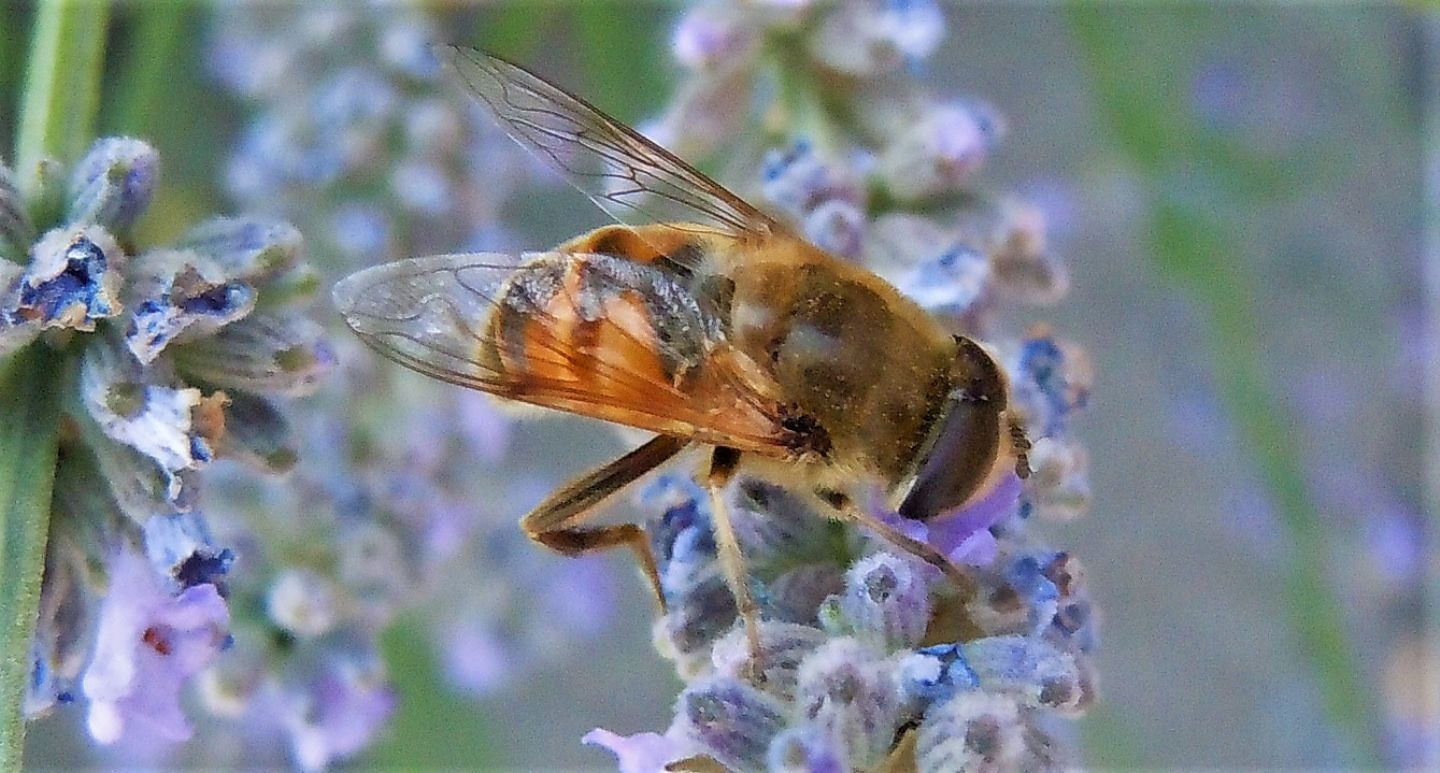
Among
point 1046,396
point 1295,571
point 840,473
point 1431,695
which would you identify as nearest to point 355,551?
point 840,473

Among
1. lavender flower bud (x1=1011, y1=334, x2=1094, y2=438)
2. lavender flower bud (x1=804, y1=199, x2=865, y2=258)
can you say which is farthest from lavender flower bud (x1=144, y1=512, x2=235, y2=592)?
lavender flower bud (x1=1011, y1=334, x2=1094, y2=438)

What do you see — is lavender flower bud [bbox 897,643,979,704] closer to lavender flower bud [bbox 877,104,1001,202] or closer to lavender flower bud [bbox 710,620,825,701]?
lavender flower bud [bbox 710,620,825,701]

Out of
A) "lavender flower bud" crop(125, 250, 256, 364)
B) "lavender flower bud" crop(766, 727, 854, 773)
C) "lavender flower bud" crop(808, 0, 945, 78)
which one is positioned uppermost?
"lavender flower bud" crop(808, 0, 945, 78)

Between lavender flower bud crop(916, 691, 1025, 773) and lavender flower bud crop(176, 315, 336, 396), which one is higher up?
lavender flower bud crop(176, 315, 336, 396)

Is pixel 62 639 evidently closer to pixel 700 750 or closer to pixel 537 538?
pixel 537 538

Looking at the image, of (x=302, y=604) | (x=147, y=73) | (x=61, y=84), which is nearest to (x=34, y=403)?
(x=61, y=84)

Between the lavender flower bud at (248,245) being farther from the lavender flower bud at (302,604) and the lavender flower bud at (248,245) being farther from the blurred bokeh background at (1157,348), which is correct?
the blurred bokeh background at (1157,348)
